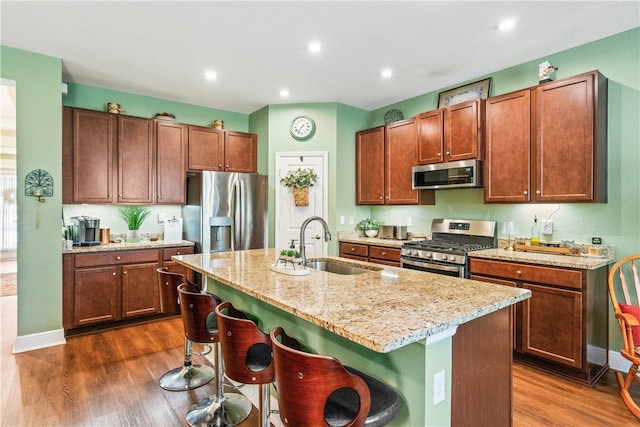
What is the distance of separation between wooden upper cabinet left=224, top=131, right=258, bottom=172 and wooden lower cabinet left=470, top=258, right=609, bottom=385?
359cm

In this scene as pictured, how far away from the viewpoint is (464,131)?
3.66 meters

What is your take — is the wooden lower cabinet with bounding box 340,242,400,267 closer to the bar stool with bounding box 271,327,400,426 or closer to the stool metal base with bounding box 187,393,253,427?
the stool metal base with bounding box 187,393,253,427

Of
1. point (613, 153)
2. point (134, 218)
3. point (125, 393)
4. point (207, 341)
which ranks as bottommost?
point (125, 393)

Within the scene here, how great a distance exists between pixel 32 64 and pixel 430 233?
15.3 ft

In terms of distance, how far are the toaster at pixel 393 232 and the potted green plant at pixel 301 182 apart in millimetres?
1140

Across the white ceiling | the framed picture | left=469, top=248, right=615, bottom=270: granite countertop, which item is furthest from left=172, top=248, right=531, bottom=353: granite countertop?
the framed picture

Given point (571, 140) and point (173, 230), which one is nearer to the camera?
point (571, 140)

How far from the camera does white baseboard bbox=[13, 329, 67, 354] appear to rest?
3.21m

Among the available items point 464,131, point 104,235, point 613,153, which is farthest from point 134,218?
A: point 613,153

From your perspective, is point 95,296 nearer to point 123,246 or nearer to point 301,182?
point 123,246

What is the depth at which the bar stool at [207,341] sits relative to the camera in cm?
210

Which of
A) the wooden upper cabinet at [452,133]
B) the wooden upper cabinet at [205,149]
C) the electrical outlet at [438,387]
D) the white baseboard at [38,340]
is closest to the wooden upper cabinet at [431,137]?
the wooden upper cabinet at [452,133]

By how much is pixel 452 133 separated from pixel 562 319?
6.84 ft

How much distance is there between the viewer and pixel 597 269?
2.77 m
